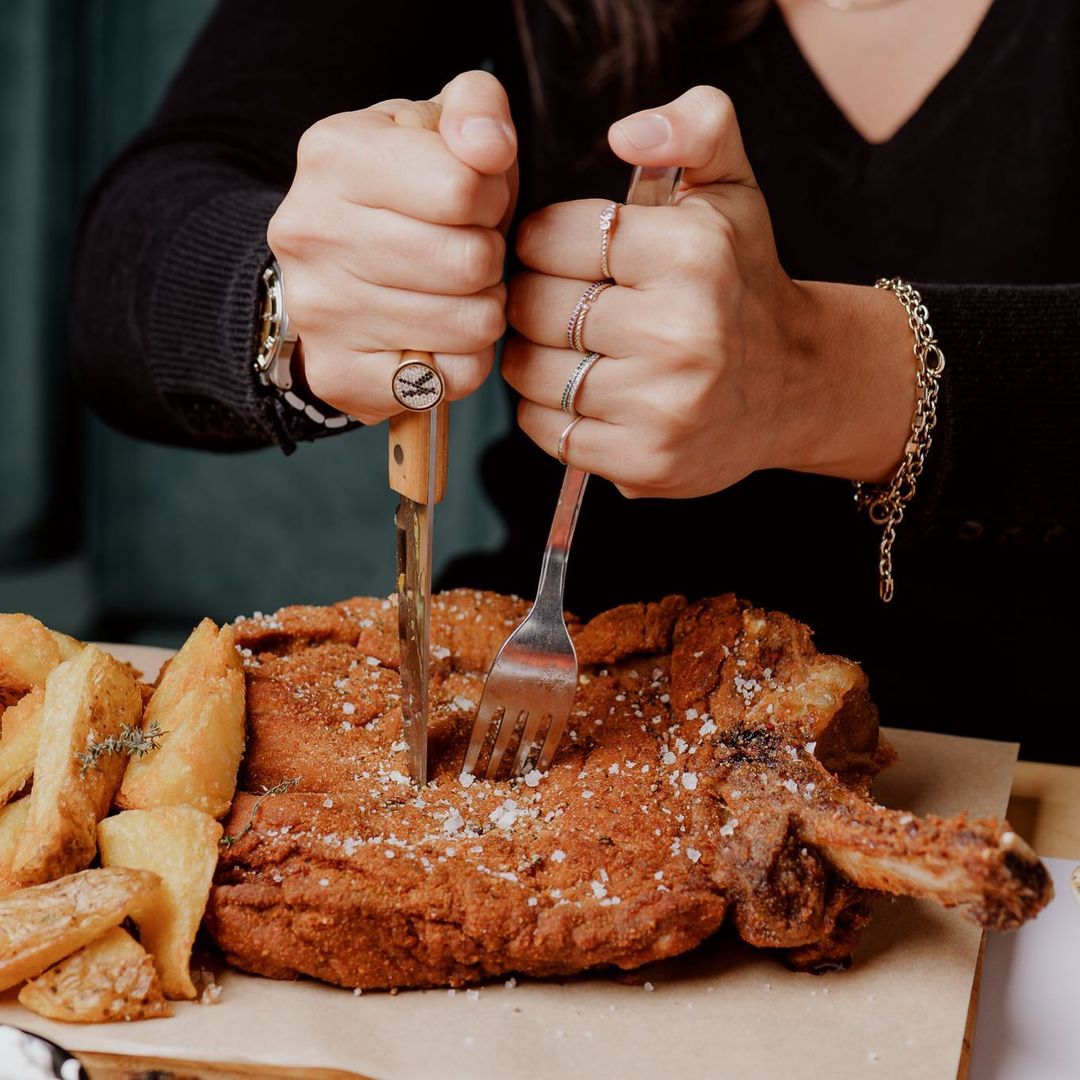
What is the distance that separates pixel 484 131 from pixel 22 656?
0.64m

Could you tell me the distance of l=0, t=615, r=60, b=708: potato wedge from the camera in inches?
46.8

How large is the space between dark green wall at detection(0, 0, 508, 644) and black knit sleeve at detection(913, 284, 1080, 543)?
1.92m

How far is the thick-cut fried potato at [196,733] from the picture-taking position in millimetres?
1074

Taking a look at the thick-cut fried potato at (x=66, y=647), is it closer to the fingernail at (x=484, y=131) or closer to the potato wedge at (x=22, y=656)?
the potato wedge at (x=22, y=656)

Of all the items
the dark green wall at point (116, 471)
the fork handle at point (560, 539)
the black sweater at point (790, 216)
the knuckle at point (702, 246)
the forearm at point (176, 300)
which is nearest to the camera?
the knuckle at point (702, 246)

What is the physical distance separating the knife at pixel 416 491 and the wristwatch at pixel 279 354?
10.3 inches

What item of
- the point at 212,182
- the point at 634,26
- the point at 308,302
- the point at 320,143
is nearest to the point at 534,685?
the point at 308,302

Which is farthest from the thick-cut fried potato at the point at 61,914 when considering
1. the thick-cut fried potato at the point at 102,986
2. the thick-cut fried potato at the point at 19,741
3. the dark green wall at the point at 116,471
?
the dark green wall at the point at 116,471

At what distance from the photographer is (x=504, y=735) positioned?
46.6 inches

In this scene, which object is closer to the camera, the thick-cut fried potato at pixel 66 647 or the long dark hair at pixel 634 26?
the thick-cut fried potato at pixel 66 647

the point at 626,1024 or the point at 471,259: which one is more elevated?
the point at 471,259

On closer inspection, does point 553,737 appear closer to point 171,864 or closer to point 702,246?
point 171,864

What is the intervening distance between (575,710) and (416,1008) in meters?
0.36

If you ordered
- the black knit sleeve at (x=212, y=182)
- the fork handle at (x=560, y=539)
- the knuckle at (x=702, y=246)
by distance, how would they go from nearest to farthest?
the knuckle at (x=702, y=246), the fork handle at (x=560, y=539), the black knit sleeve at (x=212, y=182)
